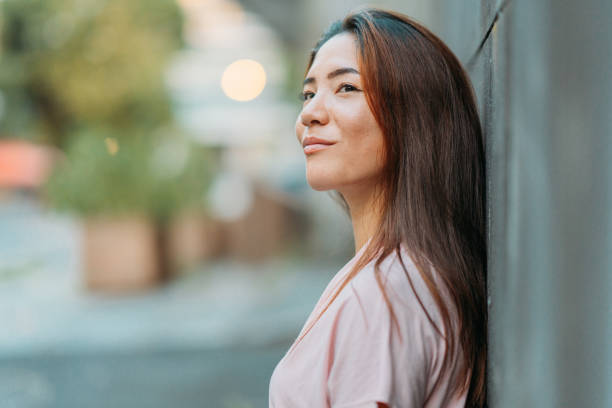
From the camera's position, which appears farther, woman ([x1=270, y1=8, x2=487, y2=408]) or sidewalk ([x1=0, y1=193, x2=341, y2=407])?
sidewalk ([x1=0, y1=193, x2=341, y2=407])

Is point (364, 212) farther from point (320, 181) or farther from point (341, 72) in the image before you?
point (341, 72)

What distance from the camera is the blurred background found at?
868 mm

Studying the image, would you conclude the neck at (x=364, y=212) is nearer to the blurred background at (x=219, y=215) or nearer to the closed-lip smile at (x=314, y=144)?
the closed-lip smile at (x=314, y=144)

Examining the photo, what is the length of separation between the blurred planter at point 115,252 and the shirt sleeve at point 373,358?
7.74 metres

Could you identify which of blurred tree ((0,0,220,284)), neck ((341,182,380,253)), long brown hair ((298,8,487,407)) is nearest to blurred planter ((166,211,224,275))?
blurred tree ((0,0,220,284))

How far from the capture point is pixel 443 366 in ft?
3.60

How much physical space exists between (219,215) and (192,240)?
73cm

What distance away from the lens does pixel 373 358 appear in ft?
3.41

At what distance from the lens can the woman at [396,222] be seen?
106 cm

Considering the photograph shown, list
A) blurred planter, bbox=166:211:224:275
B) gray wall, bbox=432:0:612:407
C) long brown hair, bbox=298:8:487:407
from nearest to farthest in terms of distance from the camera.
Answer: gray wall, bbox=432:0:612:407 < long brown hair, bbox=298:8:487:407 < blurred planter, bbox=166:211:224:275

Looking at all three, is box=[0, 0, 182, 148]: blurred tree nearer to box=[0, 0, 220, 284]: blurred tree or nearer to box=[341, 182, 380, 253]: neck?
box=[0, 0, 220, 284]: blurred tree

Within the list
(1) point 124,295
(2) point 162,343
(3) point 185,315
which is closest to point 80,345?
(2) point 162,343

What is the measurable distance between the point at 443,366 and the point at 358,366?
149mm

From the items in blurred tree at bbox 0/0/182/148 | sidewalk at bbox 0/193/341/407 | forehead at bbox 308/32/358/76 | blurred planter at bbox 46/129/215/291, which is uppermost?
blurred tree at bbox 0/0/182/148
